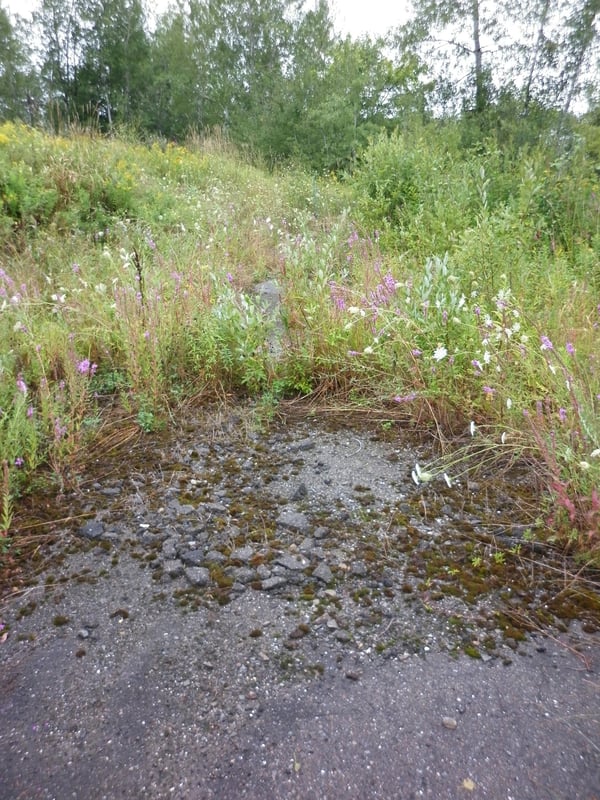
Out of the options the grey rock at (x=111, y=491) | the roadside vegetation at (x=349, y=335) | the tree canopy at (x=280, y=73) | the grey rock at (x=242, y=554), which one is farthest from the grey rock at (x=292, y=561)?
the tree canopy at (x=280, y=73)

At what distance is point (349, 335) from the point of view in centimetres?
315

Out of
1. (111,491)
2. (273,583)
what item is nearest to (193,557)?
(273,583)

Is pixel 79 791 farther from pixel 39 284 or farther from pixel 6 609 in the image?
pixel 39 284

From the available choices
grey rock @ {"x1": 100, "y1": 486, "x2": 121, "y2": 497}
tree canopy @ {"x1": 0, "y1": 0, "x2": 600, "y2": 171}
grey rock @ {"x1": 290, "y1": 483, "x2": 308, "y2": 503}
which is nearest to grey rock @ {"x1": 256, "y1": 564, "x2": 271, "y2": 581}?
grey rock @ {"x1": 290, "y1": 483, "x2": 308, "y2": 503}

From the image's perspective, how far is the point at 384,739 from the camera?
52.2 inches

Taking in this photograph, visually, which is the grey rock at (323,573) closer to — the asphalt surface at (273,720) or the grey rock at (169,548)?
the asphalt surface at (273,720)

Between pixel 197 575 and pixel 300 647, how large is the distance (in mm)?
476

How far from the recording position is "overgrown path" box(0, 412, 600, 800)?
126 centimetres

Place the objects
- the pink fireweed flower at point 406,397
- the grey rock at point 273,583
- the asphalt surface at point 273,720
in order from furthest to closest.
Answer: the pink fireweed flower at point 406,397, the grey rock at point 273,583, the asphalt surface at point 273,720

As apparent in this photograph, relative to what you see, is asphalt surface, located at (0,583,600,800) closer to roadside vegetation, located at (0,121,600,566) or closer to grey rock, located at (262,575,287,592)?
grey rock, located at (262,575,287,592)

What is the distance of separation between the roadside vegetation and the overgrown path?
0.87ft

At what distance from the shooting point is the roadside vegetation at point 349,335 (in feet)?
7.53

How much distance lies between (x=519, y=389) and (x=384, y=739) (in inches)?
65.7

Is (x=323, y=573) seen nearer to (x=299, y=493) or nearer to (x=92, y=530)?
(x=299, y=493)
